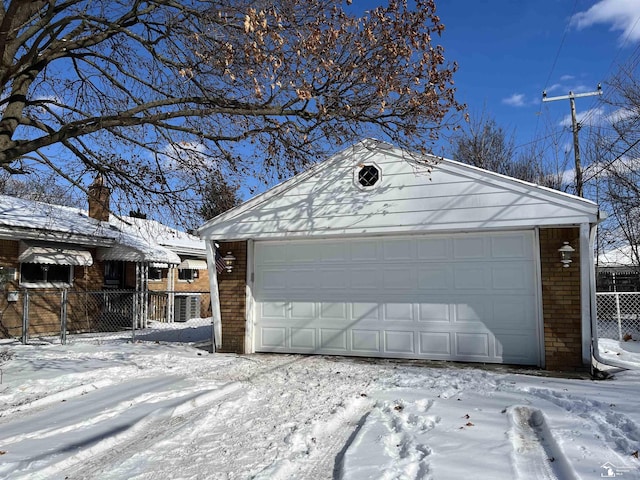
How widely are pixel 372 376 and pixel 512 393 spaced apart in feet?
6.85

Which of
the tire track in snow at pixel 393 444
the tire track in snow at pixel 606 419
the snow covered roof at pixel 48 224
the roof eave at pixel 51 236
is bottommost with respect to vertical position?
the tire track in snow at pixel 393 444

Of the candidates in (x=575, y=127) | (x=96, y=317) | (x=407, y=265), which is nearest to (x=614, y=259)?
(x=575, y=127)

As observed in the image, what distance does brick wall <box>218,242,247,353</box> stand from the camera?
10.0m

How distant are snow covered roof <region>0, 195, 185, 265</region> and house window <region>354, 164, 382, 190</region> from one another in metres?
5.56

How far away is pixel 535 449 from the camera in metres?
4.11

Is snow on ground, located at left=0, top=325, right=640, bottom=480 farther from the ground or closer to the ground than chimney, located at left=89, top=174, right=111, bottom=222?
closer to the ground

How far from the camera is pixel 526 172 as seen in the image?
2339 centimetres

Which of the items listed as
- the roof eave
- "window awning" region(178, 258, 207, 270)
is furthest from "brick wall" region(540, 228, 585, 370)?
"window awning" region(178, 258, 207, 270)

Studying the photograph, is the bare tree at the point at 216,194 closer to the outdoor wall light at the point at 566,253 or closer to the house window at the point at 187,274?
the outdoor wall light at the point at 566,253

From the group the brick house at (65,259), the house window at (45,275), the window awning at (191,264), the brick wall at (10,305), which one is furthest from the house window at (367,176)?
the window awning at (191,264)

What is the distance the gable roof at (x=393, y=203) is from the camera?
800 cm

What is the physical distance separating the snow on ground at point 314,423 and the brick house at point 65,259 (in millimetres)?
4207

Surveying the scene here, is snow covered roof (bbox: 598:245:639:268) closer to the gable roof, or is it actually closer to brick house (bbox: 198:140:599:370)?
brick house (bbox: 198:140:599:370)

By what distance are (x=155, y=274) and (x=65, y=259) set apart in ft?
20.0
